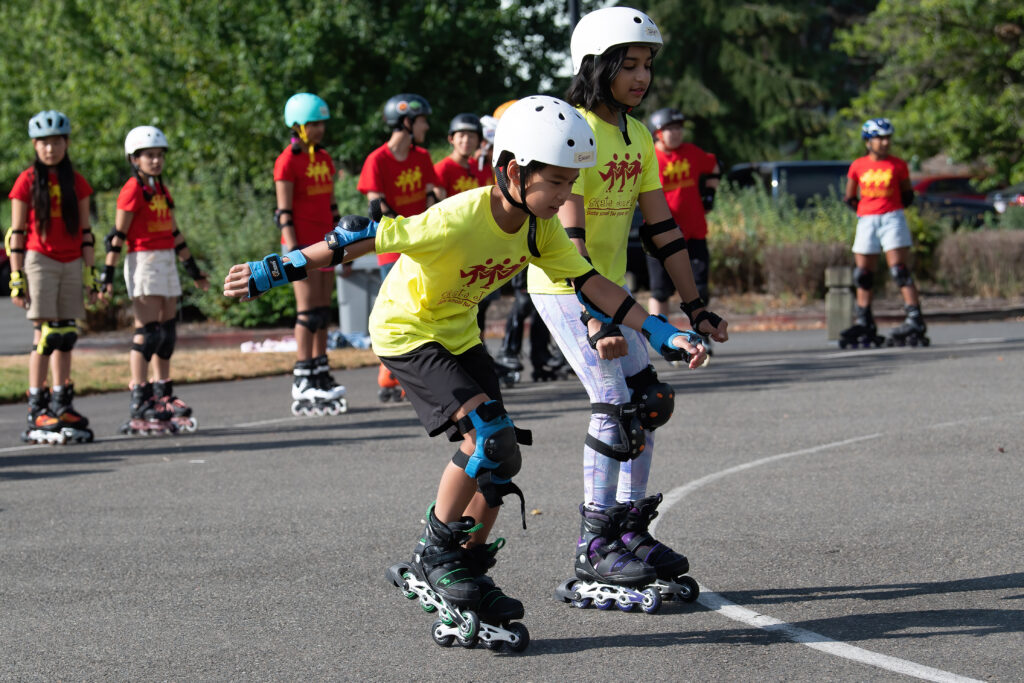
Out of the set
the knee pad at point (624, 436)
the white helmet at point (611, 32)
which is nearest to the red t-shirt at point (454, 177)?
the white helmet at point (611, 32)

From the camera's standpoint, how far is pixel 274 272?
14.9 feet

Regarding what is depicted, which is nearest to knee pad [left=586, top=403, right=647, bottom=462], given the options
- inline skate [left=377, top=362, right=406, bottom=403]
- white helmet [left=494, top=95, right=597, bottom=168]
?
→ white helmet [left=494, top=95, right=597, bottom=168]

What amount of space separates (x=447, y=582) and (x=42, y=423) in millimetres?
5809

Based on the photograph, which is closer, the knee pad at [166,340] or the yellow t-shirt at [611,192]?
the yellow t-shirt at [611,192]

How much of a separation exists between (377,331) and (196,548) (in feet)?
6.22

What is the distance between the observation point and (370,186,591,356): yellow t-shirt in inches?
180

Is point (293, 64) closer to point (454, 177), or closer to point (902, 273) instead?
point (454, 177)

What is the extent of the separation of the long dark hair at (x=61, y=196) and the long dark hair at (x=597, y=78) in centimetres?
527

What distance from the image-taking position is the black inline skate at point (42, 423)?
9547mm

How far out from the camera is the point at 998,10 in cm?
2422

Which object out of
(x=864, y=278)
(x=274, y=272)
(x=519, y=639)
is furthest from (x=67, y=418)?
(x=864, y=278)

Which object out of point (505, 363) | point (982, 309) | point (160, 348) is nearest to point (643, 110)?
point (982, 309)

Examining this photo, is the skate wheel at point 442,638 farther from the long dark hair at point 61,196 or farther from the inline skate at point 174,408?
the long dark hair at point 61,196

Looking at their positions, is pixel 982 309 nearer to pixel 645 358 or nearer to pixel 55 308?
pixel 55 308
